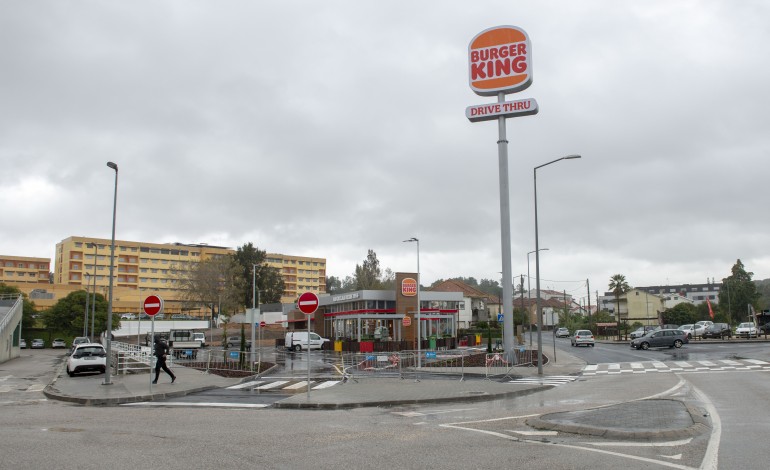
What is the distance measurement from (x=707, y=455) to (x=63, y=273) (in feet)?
467

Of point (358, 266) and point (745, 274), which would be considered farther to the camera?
point (358, 266)

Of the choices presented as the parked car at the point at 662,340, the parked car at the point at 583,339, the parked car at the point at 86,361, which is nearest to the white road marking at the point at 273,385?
the parked car at the point at 86,361

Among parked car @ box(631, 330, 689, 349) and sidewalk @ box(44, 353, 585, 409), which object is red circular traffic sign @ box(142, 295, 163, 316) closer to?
sidewalk @ box(44, 353, 585, 409)

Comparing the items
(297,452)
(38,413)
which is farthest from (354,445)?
(38,413)

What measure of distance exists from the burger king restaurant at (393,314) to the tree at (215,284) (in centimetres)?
3816

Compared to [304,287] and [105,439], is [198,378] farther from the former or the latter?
[304,287]

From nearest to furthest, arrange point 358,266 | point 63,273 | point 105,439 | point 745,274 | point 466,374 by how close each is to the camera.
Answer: point 105,439
point 466,374
point 745,274
point 358,266
point 63,273

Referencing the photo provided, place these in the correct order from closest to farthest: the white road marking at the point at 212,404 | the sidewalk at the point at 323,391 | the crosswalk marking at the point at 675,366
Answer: the white road marking at the point at 212,404
the sidewalk at the point at 323,391
the crosswalk marking at the point at 675,366

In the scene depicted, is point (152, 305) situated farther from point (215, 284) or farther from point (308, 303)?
point (215, 284)

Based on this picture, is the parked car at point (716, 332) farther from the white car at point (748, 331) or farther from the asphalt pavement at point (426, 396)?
the asphalt pavement at point (426, 396)

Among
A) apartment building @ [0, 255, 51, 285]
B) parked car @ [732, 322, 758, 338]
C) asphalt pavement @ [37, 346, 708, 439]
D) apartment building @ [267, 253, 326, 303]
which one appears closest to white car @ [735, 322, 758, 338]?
parked car @ [732, 322, 758, 338]

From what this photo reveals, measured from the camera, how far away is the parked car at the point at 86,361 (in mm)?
26375

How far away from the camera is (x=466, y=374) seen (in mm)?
25625

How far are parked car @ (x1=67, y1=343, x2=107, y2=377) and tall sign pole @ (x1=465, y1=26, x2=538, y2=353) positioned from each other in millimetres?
19800
